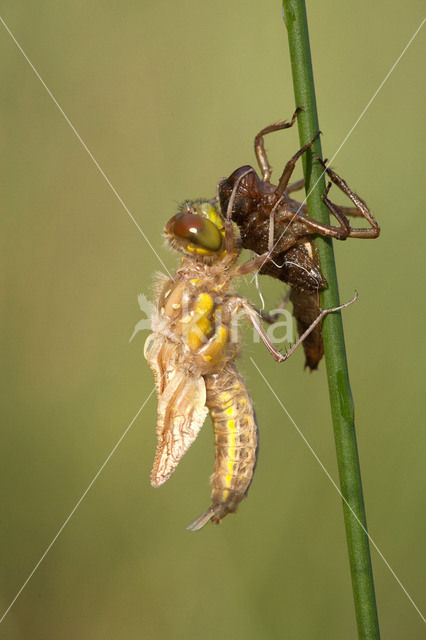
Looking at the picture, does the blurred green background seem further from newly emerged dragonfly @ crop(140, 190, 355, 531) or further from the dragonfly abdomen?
the dragonfly abdomen

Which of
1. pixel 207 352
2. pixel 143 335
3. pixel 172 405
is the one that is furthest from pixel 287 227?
pixel 143 335

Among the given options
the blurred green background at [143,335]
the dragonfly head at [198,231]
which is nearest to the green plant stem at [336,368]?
the dragonfly head at [198,231]

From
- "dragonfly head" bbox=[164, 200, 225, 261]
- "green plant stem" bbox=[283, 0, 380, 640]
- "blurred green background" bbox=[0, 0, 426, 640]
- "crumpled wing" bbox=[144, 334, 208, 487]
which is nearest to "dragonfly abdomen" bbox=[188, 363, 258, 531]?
"crumpled wing" bbox=[144, 334, 208, 487]

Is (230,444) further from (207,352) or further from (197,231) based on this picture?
(197,231)

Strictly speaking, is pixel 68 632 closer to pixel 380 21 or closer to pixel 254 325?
pixel 254 325

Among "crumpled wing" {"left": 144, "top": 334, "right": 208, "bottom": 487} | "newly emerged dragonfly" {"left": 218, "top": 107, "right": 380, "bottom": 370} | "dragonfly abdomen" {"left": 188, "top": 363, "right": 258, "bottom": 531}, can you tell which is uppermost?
"newly emerged dragonfly" {"left": 218, "top": 107, "right": 380, "bottom": 370}

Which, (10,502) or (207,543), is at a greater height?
(10,502)

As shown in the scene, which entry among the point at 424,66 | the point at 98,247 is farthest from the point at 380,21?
the point at 98,247

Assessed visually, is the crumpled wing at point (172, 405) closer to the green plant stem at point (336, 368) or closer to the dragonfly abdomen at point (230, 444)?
the dragonfly abdomen at point (230, 444)
